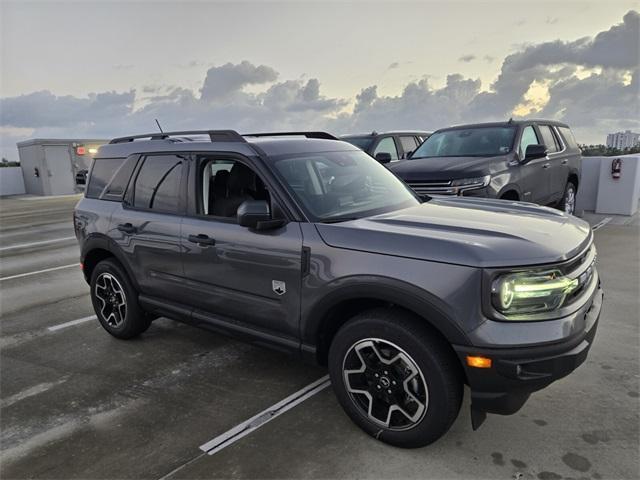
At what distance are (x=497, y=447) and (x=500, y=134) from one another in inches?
235

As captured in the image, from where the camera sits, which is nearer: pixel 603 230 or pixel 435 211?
pixel 435 211

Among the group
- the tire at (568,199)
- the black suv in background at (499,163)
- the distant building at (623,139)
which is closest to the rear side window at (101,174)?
the black suv in background at (499,163)

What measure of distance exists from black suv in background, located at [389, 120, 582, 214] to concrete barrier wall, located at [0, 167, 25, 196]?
2623cm

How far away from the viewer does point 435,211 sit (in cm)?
346

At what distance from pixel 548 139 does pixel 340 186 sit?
6.40 m

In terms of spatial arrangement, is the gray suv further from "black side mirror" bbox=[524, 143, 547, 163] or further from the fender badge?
"black side mirror" bbox=[524, 143, 547, 163]

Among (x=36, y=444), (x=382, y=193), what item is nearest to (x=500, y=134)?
(x=382, y=193)

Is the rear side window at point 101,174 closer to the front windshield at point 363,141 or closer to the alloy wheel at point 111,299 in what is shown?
Result: the alloy wheel at point 111,299

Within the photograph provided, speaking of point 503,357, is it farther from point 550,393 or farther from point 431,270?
point 550,393

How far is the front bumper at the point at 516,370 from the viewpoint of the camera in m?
2.42

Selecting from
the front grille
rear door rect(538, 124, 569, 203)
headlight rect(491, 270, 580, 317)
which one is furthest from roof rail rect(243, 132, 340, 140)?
rear door rect(538, 124, 569, 203)

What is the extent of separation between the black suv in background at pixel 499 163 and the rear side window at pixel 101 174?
357 centimetres

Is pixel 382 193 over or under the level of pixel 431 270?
→ over

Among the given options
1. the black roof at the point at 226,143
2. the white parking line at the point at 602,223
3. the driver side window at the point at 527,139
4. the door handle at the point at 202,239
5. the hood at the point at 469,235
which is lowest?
the white parking line at the point at 602,223
